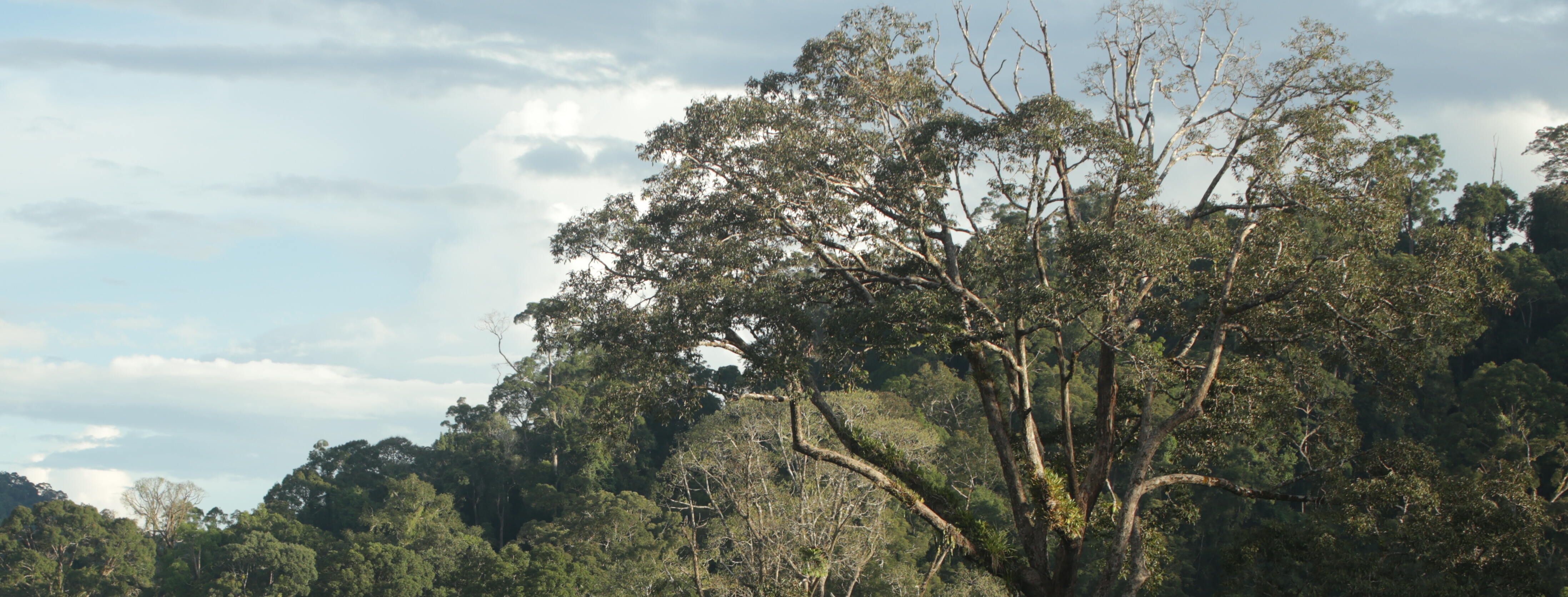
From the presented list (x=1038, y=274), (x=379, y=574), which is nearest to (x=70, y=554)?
(x=379, y=574)

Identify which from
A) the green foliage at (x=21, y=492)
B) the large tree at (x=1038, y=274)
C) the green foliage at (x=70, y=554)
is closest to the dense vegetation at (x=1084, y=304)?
the large tree at (x=1038, y=274)

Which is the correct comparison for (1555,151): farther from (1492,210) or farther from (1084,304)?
(1084,304)

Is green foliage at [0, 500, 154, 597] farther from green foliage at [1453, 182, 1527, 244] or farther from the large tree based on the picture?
green foliage at [1453, 182, 1527, 244]

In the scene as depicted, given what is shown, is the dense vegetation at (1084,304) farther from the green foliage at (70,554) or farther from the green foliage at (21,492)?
the green foliage at (21,492)

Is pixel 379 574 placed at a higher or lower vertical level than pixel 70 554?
lower

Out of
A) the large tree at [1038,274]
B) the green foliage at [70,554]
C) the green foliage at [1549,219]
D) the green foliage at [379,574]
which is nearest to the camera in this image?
the large tree at [1038,274]

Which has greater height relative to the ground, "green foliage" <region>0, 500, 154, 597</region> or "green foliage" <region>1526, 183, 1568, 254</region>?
"green foliage" <region>1526, 183, 1568, 254</region>

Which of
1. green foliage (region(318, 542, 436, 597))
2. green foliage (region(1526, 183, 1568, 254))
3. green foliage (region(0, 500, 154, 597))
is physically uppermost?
green foliage (region(1526, 183, 1568, 254))

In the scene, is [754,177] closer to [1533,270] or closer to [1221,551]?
[1221,551]

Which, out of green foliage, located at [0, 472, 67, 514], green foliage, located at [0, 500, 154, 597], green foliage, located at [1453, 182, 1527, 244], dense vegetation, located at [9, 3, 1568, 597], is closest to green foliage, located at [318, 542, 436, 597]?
green foliage, located at [0, 500, 154, 597]

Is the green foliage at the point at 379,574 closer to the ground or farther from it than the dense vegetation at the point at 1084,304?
closer to the ground

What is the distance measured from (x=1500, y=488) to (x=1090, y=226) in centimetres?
546

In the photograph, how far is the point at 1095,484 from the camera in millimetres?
12180

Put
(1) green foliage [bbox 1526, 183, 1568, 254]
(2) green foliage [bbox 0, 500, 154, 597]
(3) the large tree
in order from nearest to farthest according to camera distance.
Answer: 1. (3) the large tree
2. (1) green foliage [bbox 1526, 183, 1568, 254]
3. (2) green foliage [bbox 0, 500, 154, 597]
